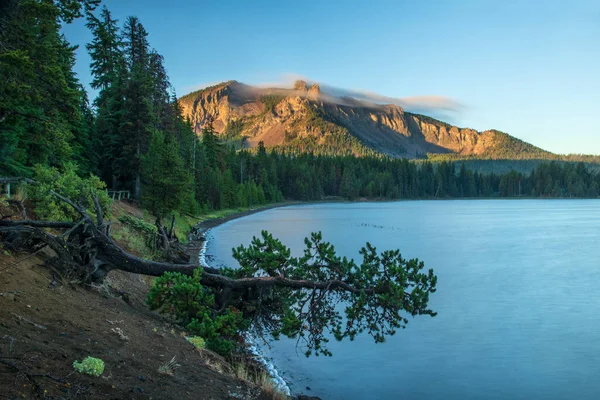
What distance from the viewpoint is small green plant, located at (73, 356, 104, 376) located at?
23.1ft

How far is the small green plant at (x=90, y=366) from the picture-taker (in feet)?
23.1

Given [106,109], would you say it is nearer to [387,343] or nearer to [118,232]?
[118,232]

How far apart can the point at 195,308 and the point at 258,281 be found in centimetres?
178

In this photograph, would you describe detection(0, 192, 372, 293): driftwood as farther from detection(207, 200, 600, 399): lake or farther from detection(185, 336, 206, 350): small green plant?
detection(207, 200, 600, 399): lake

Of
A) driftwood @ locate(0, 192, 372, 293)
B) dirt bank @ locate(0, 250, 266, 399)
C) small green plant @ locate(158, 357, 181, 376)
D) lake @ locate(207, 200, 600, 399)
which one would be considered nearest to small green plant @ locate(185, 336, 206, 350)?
dirt bank @ locate(0, 250, 266, 399)

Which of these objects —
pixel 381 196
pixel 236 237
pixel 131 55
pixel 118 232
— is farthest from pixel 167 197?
pixel 381 196

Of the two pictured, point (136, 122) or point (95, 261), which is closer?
point (95, 261)

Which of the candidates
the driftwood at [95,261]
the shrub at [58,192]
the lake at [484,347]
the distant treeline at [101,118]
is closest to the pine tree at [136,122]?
the distant treeline at [101,118]

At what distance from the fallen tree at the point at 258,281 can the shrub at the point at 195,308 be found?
3 centimetres

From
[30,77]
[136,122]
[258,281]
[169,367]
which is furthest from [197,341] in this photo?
[136,122]

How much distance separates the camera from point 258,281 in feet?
41.8

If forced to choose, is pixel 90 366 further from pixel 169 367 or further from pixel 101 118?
pixel 101 118

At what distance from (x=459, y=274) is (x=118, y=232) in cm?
2155

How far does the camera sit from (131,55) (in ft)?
180
